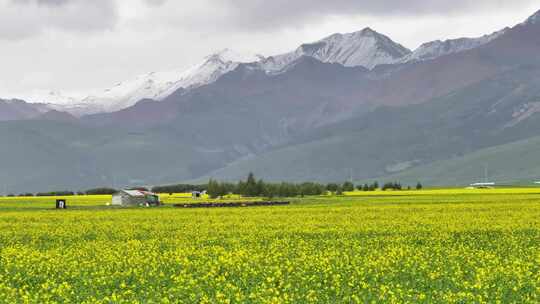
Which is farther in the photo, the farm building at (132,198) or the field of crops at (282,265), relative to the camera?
the farm building at (132,198)

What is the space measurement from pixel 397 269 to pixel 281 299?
33.2ft

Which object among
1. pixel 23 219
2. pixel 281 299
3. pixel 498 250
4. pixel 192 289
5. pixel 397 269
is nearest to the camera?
pixel 281 299

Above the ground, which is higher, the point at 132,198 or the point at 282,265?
the point at 132,198

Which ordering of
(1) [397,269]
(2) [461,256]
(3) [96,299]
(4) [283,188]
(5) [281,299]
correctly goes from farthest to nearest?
(4) [283,188]
(2) [461,256]
(1) [397,269]
(3) [96,299]
(5) [281,299]

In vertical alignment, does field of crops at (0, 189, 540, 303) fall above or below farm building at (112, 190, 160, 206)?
below

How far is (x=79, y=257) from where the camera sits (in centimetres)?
4256

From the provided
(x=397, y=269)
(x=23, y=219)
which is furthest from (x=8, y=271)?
(x=23, y=219)

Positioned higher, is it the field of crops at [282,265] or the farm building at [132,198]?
the farm building at [132,198]

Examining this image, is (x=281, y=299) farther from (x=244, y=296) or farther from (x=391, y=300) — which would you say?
(x=391, y=300)

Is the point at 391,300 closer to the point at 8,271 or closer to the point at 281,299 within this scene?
the point at 281,299

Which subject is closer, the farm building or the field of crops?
the field of crops

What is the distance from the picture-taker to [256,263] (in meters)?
37.9

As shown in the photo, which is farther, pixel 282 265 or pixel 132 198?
pixel 132 198

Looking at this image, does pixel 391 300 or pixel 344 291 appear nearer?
pixel 391 300
